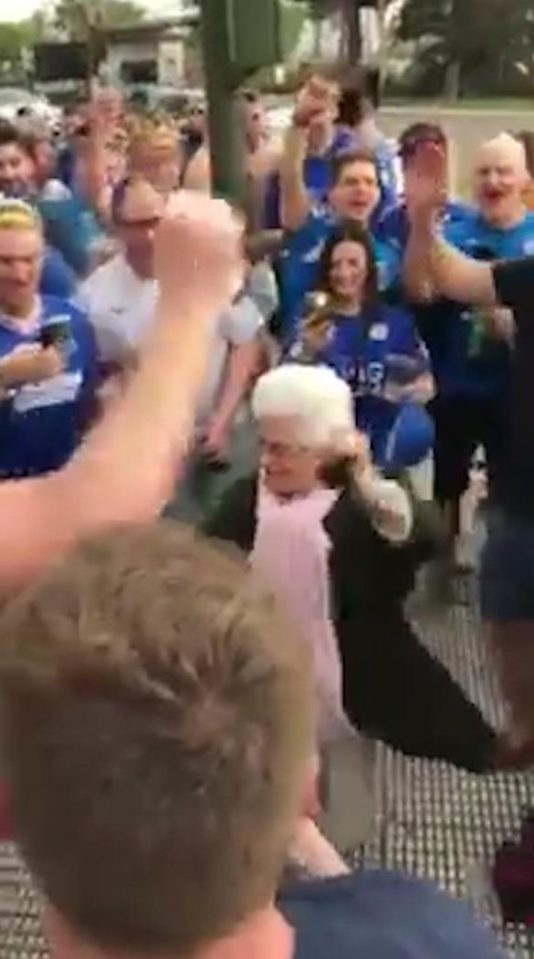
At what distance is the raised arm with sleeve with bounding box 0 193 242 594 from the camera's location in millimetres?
1522

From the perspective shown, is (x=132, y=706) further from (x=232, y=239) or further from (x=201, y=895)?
(x=232, y=239)

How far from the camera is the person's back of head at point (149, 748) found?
1.13 meters

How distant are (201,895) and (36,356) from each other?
3.25 meters

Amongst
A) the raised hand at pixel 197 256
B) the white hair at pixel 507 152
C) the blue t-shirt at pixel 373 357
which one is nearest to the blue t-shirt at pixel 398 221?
the white hair at pixel 507 152

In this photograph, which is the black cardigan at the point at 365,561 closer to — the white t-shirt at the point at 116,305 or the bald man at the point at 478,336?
the white t-shirt at the point at 116,305

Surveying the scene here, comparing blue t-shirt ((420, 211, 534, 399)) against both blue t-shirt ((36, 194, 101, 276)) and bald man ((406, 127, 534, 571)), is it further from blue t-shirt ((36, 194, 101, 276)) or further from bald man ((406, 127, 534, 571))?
blue t-shirt ((36, 194, 101, 276))

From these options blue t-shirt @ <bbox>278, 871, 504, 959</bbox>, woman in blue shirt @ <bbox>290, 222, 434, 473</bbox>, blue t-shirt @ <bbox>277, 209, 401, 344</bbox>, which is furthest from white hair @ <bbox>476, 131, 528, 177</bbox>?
blue t-shirt @ <bbox>278, 871, 504, 959</bbox>

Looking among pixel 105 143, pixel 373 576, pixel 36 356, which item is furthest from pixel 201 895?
pixel 105 143

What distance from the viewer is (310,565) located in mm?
3295

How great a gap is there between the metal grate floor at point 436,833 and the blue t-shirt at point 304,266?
121 cm

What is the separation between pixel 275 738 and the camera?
117 cm

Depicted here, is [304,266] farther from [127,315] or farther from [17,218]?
[17,218]

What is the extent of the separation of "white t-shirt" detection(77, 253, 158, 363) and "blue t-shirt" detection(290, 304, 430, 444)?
43 centimetres

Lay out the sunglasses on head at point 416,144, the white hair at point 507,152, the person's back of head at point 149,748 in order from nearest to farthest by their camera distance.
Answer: the person's back of head at point 149,748
the sunglasses on head at point 416,144
the white hair at point 507,152
